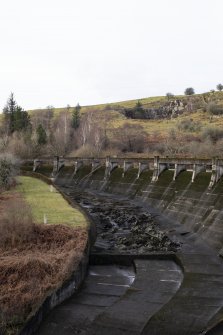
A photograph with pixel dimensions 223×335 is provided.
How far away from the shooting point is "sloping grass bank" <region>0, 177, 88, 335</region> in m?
18.1

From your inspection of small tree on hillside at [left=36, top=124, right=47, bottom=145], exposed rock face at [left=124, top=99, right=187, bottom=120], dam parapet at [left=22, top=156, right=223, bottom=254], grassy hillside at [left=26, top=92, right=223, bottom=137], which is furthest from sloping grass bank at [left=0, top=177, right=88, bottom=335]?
exposed rock face at [left=124, top=99, right=187, bottom=120]

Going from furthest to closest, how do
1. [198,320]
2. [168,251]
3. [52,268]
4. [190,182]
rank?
[190,182], [168,251], [52,268], [198,320]

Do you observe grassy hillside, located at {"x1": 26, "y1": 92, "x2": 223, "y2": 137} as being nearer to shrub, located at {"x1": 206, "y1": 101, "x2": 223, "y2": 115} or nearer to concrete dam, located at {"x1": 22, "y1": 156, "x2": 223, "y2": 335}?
shrub, located at {"x1": 206, "y1": 101, "x2": 223, "y2": 115}

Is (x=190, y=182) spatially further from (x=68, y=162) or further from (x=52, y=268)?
(x=68, y=162)

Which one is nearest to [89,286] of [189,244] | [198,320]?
[198,320]

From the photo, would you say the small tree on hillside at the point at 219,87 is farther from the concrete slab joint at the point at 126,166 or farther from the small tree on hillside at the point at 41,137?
the concrete slab joint at the point at 126,166

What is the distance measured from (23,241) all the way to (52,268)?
4921 mm

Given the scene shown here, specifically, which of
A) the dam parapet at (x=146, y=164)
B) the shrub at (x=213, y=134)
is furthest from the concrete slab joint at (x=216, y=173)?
the shrub at (x=213, y=134)

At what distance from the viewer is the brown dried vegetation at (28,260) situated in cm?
1812

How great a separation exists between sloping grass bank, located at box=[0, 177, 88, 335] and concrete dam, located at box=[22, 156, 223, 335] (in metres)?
1.36

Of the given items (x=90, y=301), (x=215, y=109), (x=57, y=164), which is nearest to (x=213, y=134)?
(x=57, y=164)

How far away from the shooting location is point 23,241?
85.2 ft

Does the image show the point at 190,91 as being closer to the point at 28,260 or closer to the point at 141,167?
the point at 141,167

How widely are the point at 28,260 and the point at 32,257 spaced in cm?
49
